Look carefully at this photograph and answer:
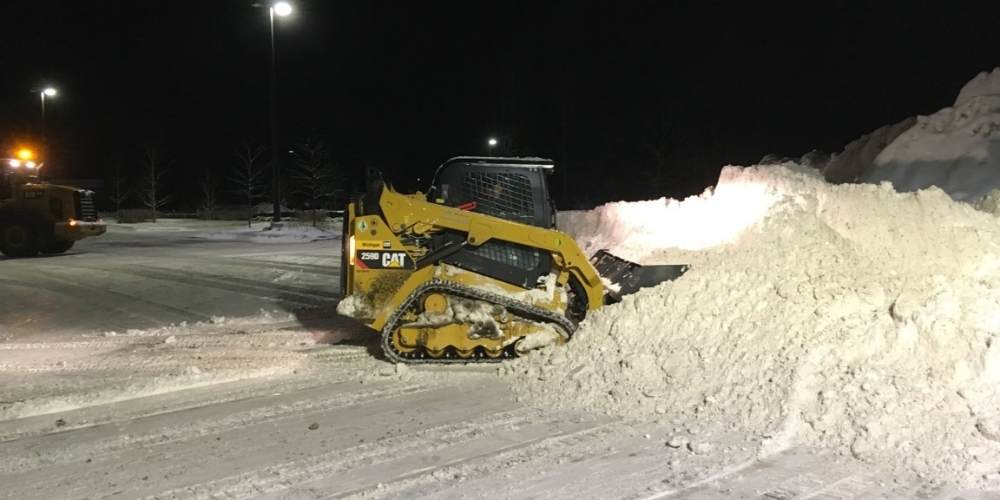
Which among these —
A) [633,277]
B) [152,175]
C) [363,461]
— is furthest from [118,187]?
[363,461]

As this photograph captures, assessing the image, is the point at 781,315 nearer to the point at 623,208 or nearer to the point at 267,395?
the point at 267,395

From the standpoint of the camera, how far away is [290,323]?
959 centimetres

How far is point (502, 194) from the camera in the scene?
7.18 m

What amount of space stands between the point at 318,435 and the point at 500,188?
3.15m

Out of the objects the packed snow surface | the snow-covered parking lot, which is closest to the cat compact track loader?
the snow-covered parking lot

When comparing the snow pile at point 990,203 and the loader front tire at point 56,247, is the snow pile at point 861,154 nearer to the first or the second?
the snow pile at point 990,203

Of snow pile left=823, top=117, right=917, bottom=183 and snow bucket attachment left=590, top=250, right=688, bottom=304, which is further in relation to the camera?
snow pile left=823, top=117, right=917, bottom=183

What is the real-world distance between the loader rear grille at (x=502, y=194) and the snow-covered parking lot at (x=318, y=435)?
5.24 ft

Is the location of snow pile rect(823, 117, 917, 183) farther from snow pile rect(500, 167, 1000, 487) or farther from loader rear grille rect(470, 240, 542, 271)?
loader rear grille rect(470, 240, 542, 271)

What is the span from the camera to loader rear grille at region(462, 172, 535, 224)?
7.14 meters

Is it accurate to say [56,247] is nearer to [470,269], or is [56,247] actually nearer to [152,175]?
[470,269]

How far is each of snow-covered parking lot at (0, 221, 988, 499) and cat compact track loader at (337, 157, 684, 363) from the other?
0.38 meters

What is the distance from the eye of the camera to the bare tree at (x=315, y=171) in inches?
1861

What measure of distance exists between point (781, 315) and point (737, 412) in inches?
40.9
